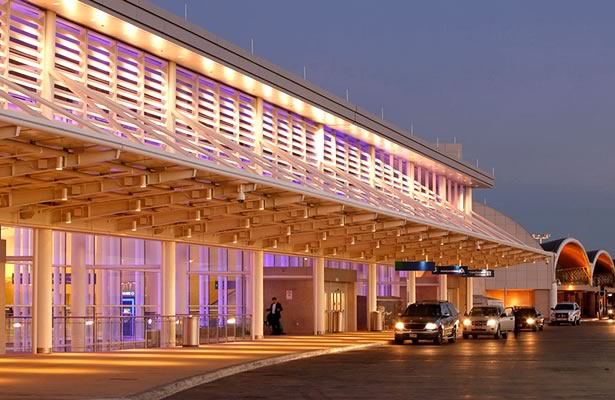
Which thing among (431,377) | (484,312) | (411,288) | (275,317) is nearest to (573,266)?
(411,288)

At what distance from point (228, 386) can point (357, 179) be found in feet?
79.1

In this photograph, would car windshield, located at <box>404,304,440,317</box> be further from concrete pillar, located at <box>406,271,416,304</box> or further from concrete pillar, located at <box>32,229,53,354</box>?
concrete pillar, located at <box>32,229,53,354</box>

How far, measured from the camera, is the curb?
68.5 ft

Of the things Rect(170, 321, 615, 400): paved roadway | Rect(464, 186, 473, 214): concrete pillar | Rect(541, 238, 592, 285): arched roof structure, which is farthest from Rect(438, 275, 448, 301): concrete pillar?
Rect(541, 238, 592, 285): arched roof structure

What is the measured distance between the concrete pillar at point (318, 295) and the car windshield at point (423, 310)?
5.60m

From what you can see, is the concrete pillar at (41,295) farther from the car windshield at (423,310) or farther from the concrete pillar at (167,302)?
the car windshield at (423,310)

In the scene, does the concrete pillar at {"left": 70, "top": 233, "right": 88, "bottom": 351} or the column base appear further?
the concrete pillar at {"left": 70, "top": 233, "right": 88, "bottom": 351}

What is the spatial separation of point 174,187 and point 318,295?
2247 cm

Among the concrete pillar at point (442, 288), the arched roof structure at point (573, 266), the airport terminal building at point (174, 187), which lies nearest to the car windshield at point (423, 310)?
the airport terminal building at point (174, 187)

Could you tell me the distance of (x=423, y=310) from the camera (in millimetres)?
46688

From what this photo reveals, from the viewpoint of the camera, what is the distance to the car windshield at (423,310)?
151 ft

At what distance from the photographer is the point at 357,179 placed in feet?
154

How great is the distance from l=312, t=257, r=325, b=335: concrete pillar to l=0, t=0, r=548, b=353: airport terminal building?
0.20 feet

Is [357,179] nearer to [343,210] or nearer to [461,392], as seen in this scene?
[343,210]
